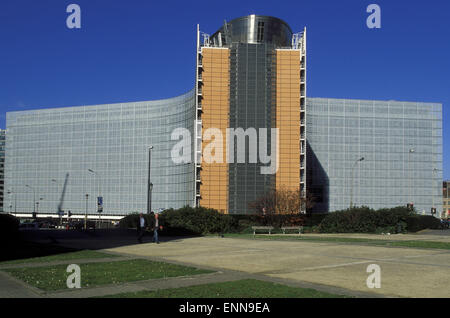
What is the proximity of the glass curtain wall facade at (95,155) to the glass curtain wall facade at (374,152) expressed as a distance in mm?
28764

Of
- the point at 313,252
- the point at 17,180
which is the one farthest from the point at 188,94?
the point at 313,252

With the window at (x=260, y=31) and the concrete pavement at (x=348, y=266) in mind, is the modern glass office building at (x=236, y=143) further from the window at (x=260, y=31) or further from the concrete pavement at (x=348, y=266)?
the concrete pavement at (x=348, y=266)

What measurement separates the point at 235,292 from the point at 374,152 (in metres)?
89.3

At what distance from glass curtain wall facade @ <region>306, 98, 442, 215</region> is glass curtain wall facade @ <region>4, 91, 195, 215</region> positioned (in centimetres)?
2876

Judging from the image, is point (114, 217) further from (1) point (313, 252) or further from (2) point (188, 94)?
(1) point (313, 252)

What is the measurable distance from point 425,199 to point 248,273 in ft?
294

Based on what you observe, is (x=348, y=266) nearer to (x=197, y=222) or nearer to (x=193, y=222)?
(x=197, y=222)

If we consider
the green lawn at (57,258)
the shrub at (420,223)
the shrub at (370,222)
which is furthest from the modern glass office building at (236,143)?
the green lawn at (57,258)

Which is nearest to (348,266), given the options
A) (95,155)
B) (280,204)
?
(280,204)

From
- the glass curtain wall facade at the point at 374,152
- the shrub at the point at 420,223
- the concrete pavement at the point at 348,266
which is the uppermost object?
the glass curtain wall facade at the point at 374,152

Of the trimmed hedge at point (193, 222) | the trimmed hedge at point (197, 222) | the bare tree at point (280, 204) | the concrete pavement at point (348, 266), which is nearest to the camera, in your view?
the concrete pavement at point (348, 266)

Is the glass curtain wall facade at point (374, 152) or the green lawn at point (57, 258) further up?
the glass curtain wall facade at point (374, 152)

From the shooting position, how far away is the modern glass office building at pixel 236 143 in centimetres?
5744

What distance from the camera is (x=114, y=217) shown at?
10294 cm
